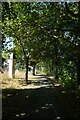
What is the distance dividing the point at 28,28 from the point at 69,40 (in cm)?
290

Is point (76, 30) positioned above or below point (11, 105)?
above

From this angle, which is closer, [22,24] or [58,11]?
[58,11]

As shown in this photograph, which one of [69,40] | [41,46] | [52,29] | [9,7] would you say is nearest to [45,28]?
[52,29]

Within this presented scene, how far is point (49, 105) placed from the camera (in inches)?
436

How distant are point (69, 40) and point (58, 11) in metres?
1.55

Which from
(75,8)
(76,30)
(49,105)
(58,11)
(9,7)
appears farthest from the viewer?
(75,8)

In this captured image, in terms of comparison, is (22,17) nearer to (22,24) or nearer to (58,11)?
(22,24)

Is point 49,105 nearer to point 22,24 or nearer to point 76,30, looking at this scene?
point 76,30

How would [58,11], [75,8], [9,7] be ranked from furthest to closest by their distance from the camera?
[75,8]
[58,11]
[9,7]

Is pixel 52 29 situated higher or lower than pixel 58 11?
lower

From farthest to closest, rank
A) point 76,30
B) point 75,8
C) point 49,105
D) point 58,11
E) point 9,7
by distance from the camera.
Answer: point 75,8, point 58,11, point 9,7, point 76,30, point 49,105

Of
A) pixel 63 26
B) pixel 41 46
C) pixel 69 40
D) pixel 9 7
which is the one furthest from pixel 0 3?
pixel 41 46

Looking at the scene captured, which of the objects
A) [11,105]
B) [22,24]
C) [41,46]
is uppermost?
[22,24]

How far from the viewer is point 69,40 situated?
48.2 ft
